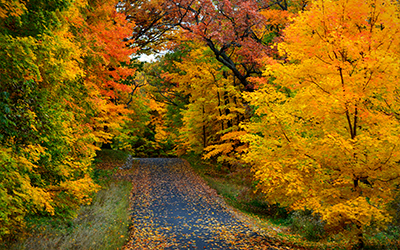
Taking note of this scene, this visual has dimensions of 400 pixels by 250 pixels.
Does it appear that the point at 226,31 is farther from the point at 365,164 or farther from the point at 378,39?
the point at 365,164

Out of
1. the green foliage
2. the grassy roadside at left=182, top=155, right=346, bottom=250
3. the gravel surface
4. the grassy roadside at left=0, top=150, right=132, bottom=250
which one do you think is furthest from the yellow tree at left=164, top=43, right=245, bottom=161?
the green foliage

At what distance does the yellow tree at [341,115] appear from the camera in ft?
21.0

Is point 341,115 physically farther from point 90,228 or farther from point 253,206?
point 253,206

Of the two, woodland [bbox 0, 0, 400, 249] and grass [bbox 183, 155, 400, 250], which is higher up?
woodland [bbox 0, 0, 400, 249]

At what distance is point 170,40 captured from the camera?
2014 centimetres

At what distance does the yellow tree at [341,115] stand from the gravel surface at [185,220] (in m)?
2.67

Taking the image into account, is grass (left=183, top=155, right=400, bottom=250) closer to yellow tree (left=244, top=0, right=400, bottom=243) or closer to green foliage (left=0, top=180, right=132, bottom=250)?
yellow tree (left=244, top=0, right=400, bottom=243)

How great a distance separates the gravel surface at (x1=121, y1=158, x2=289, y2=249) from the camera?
886cm

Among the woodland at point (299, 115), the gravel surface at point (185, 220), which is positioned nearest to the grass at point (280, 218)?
the woodland at point (299, 115)

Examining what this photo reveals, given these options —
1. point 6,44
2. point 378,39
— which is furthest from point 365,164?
point 6,44

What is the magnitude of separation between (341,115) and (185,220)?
737cm

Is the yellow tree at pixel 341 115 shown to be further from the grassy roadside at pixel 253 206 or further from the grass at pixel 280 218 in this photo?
the grassy roadside at pixel 253 206

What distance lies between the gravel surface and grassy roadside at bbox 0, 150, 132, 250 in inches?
19.3

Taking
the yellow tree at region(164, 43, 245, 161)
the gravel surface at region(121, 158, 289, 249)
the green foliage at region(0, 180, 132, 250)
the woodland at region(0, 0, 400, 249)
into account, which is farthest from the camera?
the yellow tree at region(164, 43, 245, 161)
